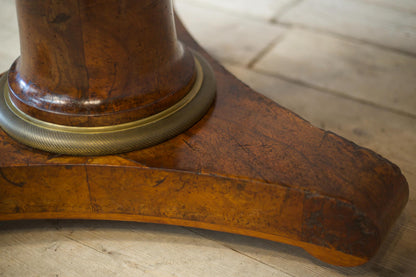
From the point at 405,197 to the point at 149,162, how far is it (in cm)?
47

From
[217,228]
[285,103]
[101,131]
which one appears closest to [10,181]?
[101,131]

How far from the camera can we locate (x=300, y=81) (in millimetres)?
1516

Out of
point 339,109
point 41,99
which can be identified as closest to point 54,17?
→ point 41,99

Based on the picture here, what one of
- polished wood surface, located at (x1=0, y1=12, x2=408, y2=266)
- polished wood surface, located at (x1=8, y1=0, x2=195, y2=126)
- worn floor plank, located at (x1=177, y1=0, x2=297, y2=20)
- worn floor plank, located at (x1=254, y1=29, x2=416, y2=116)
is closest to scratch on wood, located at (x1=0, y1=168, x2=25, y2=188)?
polished wood surface, located at (x1=0, y1=12, x2=408, y2=266)

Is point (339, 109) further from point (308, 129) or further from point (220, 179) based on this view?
point (220, 179)

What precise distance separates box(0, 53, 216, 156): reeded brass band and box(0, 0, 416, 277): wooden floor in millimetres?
210

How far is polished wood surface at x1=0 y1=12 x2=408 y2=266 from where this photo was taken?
32.3 inches

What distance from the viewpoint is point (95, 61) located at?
87 cm

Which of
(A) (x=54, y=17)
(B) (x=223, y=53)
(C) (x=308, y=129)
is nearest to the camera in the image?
(A) (x=54, y=17)

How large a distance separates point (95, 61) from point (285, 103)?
68cm

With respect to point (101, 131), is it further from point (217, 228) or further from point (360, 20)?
point (360, 20)

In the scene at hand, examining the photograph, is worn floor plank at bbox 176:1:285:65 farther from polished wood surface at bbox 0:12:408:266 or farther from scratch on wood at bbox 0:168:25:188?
scratch on wood at bbox 0:168:25:188

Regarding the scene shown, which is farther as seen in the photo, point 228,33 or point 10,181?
point 228,33

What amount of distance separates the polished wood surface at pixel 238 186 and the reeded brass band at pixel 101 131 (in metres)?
0.02
